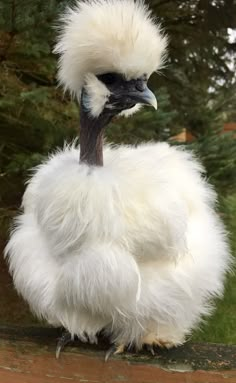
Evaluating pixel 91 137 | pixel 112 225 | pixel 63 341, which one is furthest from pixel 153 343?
pixel 91 137

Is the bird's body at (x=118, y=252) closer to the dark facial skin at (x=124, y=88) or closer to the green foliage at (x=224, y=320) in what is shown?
the dark facial skin at (x=124, y=88)

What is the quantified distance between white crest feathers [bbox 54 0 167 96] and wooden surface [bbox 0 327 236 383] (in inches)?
22.5

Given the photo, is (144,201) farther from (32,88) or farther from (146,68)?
(32,88)

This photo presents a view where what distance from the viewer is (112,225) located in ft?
3.26

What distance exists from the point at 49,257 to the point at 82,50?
0.43m

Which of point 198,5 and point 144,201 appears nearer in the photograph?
point 144,201

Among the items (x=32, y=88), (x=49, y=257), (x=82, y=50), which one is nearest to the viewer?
(x=82, y=50)

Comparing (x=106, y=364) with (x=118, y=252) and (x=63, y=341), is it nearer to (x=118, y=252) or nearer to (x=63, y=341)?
(x=63, y=341)

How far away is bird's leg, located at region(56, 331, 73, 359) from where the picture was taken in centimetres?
114

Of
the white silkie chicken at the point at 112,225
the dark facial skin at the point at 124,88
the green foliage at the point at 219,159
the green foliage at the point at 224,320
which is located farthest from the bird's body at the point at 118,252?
the green foliage at the point at 224,320

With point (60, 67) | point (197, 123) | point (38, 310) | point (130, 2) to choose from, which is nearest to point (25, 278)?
point (38, 310)

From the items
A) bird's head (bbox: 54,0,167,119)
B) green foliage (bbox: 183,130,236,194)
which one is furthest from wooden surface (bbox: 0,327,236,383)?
green foliage (bbox: 183,130,236,194)

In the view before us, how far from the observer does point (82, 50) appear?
993 mm

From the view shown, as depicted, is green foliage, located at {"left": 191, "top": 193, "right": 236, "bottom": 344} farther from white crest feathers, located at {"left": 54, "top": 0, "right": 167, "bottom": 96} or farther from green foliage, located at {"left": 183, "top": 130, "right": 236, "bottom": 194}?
white crest feathers, located at {"left": 54, "top": 0, "right": 167, "bottom": 96}
